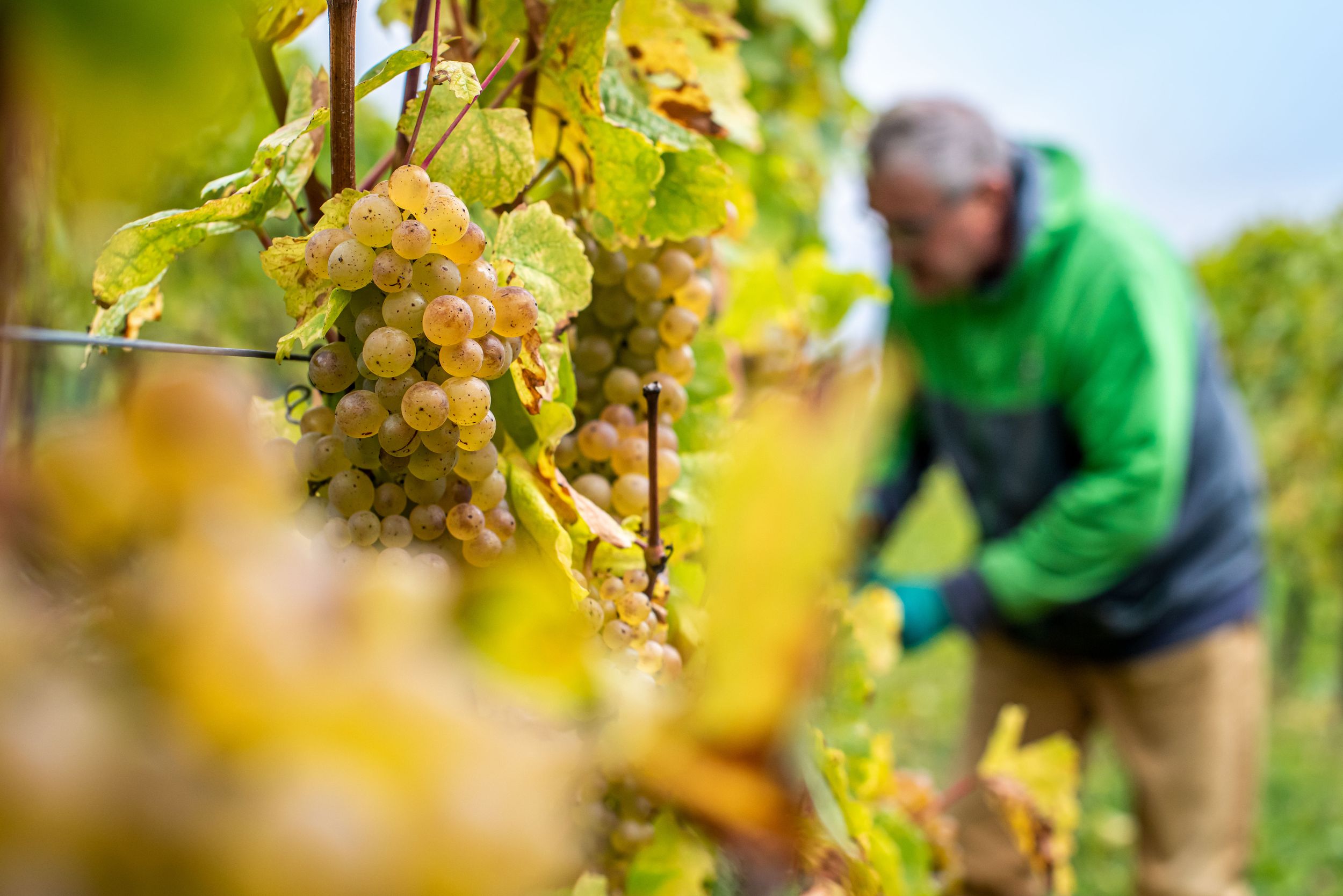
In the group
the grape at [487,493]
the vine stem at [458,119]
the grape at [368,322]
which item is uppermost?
the vine stem at [458,119]

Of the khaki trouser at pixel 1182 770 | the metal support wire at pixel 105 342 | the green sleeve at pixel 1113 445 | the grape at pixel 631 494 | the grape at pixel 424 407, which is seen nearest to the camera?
the metal support wire at pixel 105 342

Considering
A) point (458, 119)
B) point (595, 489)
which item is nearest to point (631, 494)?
point (595, 489)

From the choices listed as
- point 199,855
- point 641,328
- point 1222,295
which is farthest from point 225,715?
point 1222,295

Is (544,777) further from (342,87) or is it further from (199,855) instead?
(342,87)

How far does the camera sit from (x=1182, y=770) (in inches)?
93.7

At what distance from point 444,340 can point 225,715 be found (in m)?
0.27

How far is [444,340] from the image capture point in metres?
0.41

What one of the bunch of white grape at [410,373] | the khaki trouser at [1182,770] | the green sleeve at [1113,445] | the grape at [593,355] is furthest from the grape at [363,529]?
the khaki trouser at [1182,770]

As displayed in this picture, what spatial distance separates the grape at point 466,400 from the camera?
0.41 m

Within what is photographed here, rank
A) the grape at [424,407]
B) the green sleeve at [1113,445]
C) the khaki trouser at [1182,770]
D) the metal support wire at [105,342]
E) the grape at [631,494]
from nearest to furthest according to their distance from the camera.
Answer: the metal support wire at [105,342] < the grape at [424,407] < the grape at [631,494] < the green sleeve at [1113,445] < the khaki trouser at [1182,770]

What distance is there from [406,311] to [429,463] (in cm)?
7

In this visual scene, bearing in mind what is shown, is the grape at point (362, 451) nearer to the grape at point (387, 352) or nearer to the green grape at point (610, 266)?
the grape at point (387, 352)

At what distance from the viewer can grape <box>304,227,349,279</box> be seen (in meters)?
0.42

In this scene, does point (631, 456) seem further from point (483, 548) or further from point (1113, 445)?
point (1113, 445)
